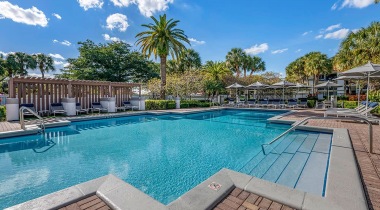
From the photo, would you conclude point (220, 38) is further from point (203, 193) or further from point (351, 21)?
point (203, 193)

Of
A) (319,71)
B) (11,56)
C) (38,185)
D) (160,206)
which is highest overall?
(11,56)

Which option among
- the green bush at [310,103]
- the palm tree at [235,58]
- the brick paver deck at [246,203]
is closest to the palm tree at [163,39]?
the green bush at [310,103]

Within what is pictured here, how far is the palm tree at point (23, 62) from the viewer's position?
105 ft

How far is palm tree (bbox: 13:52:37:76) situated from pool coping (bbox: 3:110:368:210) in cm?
4034

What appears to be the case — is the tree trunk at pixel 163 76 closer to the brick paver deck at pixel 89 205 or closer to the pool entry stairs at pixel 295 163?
the pool entry stairs at pixel 295 163

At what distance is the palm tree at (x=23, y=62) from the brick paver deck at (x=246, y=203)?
4207 cm

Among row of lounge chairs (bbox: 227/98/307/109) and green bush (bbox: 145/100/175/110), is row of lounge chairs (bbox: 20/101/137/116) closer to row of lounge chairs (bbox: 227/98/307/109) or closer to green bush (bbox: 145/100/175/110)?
green bush (bbox: 145/100/175/110)

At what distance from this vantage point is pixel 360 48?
54.3ft

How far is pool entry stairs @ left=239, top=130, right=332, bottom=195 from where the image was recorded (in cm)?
380

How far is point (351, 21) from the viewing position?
66.3 feet

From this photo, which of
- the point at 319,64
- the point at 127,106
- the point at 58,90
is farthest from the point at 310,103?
the point at 58,90

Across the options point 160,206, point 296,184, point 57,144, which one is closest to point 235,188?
point 160,206

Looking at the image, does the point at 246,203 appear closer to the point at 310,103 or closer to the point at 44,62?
the point at 310,103

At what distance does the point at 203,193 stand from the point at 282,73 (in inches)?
1522
